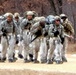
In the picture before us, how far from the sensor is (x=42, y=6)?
2234 inches

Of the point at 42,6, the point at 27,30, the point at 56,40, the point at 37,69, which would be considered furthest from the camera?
the point at 42,6

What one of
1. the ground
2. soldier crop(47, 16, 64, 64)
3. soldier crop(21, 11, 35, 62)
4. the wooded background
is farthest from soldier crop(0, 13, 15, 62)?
the wooded background

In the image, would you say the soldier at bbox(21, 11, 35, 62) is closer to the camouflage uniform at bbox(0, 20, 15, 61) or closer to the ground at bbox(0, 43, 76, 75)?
the camouflage uniform at bbox(0, 20, 15, 61)

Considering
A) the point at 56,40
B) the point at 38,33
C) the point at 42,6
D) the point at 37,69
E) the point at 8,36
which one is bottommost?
the point at 37,69

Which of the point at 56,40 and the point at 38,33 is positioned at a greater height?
the point at 38,33

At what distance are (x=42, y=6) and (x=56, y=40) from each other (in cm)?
3204

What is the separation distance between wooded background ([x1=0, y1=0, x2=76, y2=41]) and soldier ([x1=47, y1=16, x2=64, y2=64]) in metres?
22.4

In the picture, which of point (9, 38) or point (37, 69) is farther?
point (9, 38)

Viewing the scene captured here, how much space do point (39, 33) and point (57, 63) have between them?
5.49ft

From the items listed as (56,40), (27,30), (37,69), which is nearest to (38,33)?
(27,30)

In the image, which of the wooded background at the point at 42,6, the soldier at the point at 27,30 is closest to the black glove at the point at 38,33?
the soldier at the point at 27,30

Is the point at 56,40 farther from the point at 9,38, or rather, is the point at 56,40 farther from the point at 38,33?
the point at 9,38

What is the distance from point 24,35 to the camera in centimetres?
2628

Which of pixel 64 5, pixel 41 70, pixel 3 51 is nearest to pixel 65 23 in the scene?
pixel 3 51
